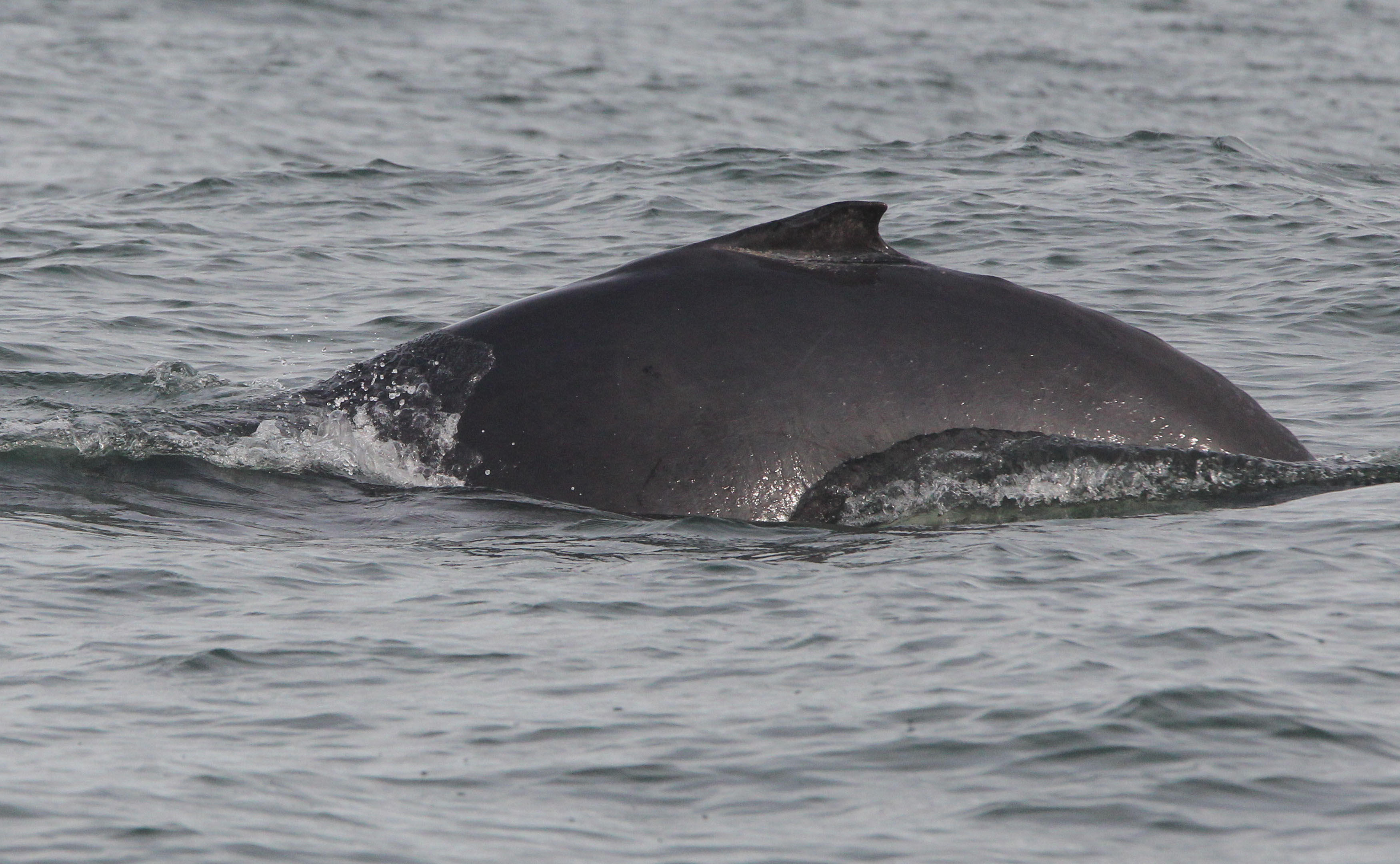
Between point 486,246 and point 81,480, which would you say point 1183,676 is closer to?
point 81,480

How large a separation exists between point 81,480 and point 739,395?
3.53 metres

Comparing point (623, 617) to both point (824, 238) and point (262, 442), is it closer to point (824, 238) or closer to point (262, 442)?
point (824, 238)

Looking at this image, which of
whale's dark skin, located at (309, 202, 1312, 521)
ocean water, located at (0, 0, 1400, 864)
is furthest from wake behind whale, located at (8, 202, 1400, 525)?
ocean water, located at (0, 0, 1400, 864)

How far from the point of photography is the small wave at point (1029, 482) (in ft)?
27.5

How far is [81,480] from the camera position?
31.3 ft

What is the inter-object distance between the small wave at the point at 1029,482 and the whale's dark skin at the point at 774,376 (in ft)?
0.24

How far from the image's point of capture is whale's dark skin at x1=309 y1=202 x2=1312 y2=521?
8.24 m

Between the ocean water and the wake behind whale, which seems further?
the wake behind whale

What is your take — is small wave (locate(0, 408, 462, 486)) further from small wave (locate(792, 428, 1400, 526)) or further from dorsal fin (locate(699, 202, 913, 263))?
small wave (locate(792, 428, 1400, 526))

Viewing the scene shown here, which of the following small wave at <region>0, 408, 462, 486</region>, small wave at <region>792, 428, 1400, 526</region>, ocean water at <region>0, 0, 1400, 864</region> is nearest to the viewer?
ocean water at <region>0, 0, 1400, 864</region>

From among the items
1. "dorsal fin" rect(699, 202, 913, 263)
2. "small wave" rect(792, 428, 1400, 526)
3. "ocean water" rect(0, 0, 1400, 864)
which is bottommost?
"ocean water" rect(0, 0, 1400, 864)

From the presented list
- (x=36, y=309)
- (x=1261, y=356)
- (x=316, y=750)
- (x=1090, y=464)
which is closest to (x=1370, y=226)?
(x=1261, y=356)

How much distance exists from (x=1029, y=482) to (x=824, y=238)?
1466mm

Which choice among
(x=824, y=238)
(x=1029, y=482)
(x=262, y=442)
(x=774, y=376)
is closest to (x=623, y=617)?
(x=774, y=376)
